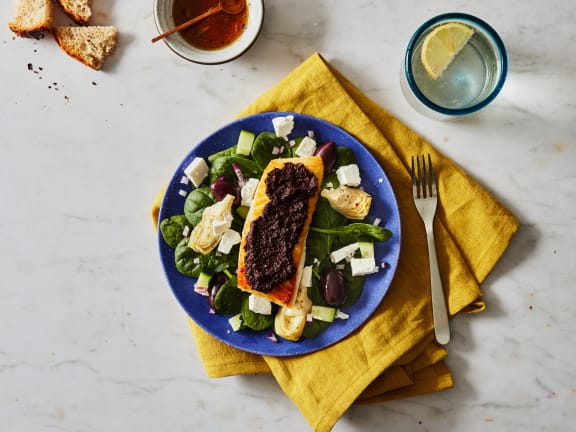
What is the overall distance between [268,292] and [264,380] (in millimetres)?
553

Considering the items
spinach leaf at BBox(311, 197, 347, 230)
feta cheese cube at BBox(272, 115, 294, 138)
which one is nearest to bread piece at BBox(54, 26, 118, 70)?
feta cheese cube at BBox(272, 115, 294, 138)

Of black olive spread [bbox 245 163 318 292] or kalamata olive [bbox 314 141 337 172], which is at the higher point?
kalamata olive [bbox 314 141 337 172]

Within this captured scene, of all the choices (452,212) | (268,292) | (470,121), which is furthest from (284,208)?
(470,121)

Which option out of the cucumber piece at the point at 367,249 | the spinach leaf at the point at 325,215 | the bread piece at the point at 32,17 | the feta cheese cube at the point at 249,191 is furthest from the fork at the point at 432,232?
the bread piece at the point at 32,17

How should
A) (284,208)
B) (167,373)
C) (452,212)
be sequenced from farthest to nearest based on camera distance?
(167,373) < (452,212) < (284,208)

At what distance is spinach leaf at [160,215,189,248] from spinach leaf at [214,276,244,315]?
0.96 feet

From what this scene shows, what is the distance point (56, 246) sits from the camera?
112 inches

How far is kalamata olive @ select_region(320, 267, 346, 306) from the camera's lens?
2.47 m

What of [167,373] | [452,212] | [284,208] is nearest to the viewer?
[284,208]

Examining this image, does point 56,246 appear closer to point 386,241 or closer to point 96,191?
point 96,191

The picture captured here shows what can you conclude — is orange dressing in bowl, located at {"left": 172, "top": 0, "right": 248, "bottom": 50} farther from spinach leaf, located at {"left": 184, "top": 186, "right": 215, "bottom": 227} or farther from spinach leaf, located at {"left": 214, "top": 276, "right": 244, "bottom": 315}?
spinach leaf, located at {"left": 214, "top": 276, "right": 244, "bottom": 315}

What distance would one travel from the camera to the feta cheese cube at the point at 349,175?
2475 mm

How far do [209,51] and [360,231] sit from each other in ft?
3.43

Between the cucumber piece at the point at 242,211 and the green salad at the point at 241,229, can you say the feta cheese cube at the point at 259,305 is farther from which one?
the cucumber piece at the point at 242,211
